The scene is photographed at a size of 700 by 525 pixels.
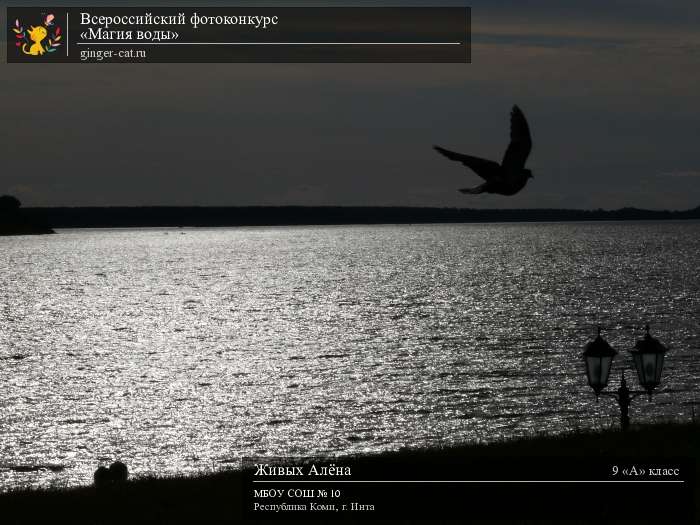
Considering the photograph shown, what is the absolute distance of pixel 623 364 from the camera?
5975 cm

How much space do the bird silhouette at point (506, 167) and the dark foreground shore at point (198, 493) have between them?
24.3 ft

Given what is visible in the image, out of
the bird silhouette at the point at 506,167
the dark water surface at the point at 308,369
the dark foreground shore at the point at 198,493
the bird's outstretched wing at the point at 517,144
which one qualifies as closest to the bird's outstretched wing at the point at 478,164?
the bird silhouette at the point at 506,167

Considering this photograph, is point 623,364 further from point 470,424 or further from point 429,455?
point 429,455

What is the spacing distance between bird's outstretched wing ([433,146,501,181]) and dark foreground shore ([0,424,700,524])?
24.9 ft

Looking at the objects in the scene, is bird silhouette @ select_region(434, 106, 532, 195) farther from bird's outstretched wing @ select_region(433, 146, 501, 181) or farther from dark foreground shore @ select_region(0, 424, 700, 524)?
dark foreground shore @ select_region(0, 424, 700, 524)

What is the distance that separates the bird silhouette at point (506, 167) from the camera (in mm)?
7746

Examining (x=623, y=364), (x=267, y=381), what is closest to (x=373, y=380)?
(x=267, y=381)

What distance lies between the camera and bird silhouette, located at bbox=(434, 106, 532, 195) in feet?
25.4

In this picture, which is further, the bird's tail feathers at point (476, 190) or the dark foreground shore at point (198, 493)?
the dark foreground shore at point (198, 493)

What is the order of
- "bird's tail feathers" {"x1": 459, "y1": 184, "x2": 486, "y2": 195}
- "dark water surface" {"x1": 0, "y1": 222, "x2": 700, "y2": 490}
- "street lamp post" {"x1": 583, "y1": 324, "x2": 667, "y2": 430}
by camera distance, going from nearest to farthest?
"bird's tail feathers" {"x1": 459, "y1": 184, "x2": 486, "y2": 195}, "street lamp post" {"x1": 583, "y1": 324, "x2": 667, "y2": 430}, "dark water surface" {"x1": 0, "y1": 222, "x2": 700, "y2": 490}

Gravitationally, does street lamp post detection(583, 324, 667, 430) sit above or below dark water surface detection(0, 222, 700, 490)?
above

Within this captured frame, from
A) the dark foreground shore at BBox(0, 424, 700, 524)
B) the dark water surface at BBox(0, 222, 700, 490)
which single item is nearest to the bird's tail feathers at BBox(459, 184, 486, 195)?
the dark foreground shore at BBox(0, 424, 700, 524)

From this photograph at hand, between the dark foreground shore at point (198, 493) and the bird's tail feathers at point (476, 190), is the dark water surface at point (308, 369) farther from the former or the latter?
the bird's tail feathers at point (476, 190)

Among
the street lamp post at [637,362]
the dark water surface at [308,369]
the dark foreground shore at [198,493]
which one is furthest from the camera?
the dark water surface at [308,369]
